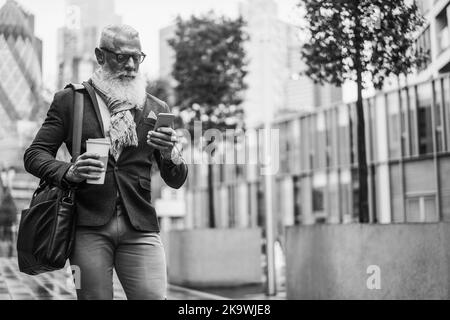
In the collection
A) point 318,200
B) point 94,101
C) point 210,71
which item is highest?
point 210,71

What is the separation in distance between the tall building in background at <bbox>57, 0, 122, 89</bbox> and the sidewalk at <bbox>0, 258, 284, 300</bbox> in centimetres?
265

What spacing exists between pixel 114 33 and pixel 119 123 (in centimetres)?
31

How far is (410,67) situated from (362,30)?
0.64 metres

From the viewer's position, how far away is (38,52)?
12211 millimetres

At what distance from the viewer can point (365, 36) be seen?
21.1 ft

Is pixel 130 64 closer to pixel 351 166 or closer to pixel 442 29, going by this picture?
pixel 442 29

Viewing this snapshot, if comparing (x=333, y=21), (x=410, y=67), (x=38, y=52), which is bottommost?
(x=410, y=67)

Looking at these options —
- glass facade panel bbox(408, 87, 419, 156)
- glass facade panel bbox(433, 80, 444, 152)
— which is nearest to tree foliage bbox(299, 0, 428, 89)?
glass facade panel bbox(433, 80, 444, 152)

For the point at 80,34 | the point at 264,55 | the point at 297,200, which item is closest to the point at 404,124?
the point at 297,200

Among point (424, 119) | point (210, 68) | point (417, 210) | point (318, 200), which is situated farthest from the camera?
point (318, 200)

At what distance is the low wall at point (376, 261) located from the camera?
Result: 5918 millimetres
